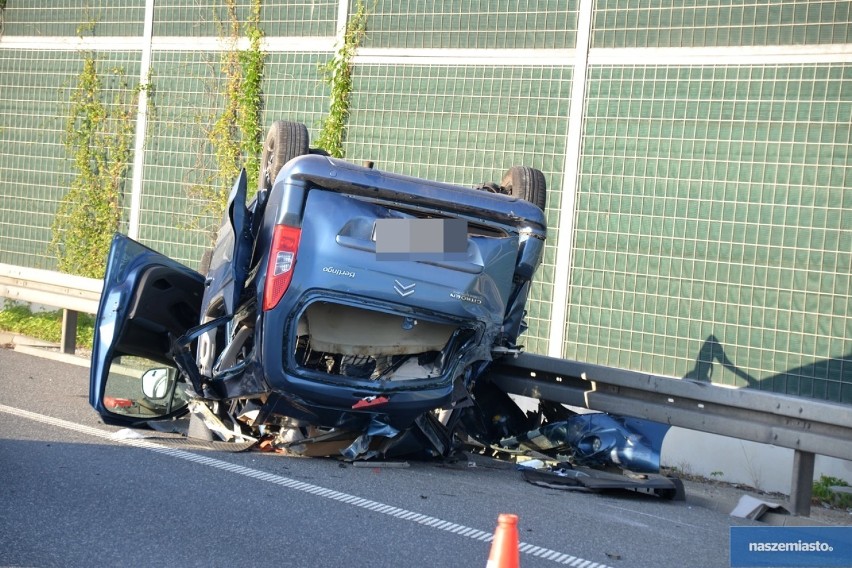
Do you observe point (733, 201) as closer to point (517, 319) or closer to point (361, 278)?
point (517, 319)

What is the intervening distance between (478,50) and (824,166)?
4161mm

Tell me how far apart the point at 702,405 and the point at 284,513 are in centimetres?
346

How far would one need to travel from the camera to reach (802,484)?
23.3ft

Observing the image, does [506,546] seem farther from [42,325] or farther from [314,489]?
[42,325]

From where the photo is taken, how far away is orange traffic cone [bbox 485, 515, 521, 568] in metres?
3.83

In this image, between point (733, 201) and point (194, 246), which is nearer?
point (733, 201)

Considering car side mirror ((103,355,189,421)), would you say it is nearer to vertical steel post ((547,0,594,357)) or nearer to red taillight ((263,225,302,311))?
red taillight ((263,225,302,311))

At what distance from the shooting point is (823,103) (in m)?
9.82

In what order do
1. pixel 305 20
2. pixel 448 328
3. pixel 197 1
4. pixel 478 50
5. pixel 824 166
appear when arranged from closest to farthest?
pixel 448 328
pixel 824 166
pixel 478 50
pixel 305 20
pixel 197 1

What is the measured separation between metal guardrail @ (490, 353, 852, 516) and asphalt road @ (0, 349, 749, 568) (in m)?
0.68

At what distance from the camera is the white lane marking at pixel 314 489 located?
16.9 feet

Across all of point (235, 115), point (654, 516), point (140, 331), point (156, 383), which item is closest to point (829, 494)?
point (654, 516)

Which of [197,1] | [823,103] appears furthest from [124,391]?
[197,1]

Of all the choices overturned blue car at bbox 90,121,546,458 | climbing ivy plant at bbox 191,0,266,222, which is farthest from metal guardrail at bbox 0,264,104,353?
overturned blue car at bbox 90,121,546,458
